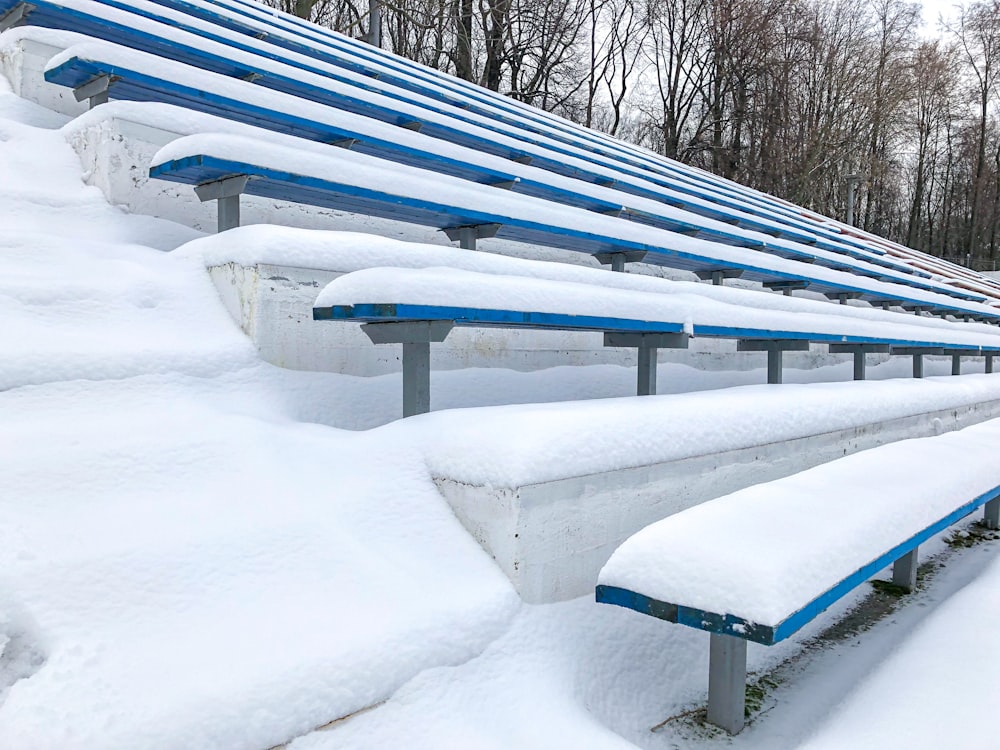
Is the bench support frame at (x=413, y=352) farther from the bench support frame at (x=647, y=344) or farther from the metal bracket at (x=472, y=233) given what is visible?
the metal bracket at (x=472, y=233)

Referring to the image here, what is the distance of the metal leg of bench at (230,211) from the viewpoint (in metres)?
1.76

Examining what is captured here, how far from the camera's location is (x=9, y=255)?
1490mm

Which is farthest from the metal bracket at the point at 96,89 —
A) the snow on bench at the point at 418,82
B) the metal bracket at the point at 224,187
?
the snow on bench at the point at 418,82

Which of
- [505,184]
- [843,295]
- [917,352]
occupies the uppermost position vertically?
[505,184]

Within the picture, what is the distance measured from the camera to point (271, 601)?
92 centimetres

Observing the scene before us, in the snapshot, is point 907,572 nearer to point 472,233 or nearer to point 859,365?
point 472,233

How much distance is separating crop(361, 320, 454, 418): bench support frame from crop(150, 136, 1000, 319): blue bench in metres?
0.56

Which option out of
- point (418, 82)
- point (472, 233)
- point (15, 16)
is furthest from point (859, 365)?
point (15, 16)

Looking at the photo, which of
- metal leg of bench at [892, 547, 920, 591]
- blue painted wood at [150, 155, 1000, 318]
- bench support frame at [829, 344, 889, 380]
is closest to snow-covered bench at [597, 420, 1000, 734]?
metal leg of bench at [892, 547, 920, 591]

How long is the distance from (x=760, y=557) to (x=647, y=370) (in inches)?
39.3

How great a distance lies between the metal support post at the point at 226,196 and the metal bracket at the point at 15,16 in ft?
5.16

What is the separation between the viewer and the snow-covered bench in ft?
2.89

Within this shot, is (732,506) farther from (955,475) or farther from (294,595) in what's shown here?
(955,475)

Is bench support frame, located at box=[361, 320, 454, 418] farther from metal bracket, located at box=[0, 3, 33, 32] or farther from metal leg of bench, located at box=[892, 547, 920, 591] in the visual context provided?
metal bracket, located at box=[0, 3, 33, 32]
